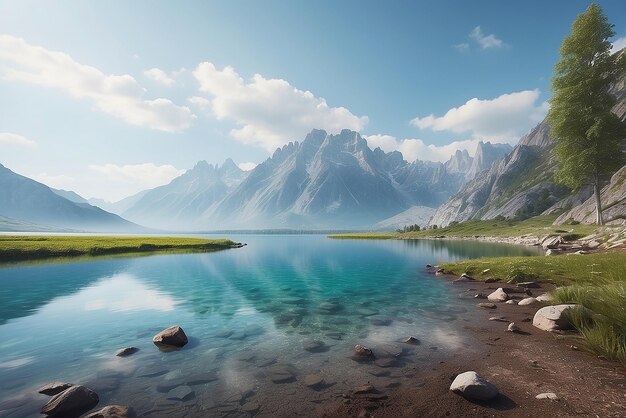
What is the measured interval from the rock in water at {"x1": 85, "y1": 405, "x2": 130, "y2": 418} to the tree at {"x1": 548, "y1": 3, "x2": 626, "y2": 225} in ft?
Result: 217

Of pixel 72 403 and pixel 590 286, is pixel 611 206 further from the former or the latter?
pixel 72 403

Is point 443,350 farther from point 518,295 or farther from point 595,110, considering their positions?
point 595,110

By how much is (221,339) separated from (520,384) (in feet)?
43.1

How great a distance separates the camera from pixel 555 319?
14203 millimetres

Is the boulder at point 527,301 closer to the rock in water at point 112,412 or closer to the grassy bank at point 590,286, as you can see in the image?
the grassy bank at point 590,286

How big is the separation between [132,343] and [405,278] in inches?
1106

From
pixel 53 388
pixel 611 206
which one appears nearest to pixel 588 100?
pixel 611 206

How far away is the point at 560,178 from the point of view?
54969mm

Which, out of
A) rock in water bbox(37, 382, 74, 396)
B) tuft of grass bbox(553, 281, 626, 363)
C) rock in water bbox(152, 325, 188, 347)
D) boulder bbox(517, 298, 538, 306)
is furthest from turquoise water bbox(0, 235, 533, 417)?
tuft of grass bbox(553, 281, 626, 363)

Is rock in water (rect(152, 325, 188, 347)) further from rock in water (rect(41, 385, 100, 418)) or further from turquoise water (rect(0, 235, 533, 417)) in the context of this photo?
rock in water (rect(41, 385, 100, 418))

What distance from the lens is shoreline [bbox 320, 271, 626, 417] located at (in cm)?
805

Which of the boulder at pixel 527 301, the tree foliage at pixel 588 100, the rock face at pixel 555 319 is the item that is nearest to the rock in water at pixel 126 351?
the rock face at pixel 555 319

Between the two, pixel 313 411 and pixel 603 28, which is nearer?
pixel 313 411

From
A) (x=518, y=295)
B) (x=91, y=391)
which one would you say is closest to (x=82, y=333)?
(x=91, y=391)
